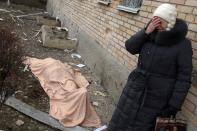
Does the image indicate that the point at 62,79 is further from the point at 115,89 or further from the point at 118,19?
the point at 118,19

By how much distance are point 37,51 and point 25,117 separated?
12.9 ft

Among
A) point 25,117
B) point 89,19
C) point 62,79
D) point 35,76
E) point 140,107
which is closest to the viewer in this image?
point 140,107

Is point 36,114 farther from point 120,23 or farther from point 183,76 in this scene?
point 183,76

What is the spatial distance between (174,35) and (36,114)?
2.51 meters

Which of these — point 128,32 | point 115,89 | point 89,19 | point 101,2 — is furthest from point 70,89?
point 89,19

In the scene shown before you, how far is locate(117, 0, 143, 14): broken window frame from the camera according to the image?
529 centimetres

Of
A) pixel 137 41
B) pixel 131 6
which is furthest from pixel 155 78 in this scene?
pixel 131 6

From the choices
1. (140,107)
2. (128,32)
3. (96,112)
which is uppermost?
(128,32)

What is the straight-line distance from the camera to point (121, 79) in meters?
5.61

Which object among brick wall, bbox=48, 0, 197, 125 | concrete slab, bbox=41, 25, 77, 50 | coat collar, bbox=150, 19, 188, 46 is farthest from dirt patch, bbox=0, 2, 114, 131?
coat collar, bbox=150, 19, 188, 46

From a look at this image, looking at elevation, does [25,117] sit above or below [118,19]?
below

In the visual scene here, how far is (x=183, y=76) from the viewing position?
10.5ft

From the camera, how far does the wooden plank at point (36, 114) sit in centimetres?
465

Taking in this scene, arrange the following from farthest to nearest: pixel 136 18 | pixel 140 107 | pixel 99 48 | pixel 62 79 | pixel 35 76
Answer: pixel 99 48
pixel 35 76
pixel 62 79
pixel 136 18
pixel 140 107
